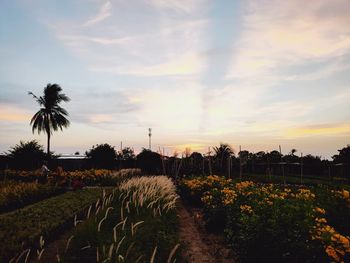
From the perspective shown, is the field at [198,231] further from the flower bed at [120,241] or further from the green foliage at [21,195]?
the green foliage at [21,195]

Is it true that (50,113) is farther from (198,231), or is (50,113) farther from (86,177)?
(198,231)

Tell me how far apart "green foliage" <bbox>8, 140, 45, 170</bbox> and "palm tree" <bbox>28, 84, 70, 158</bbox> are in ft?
22.0

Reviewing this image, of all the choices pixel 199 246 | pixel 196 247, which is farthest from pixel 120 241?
pixel 199 246

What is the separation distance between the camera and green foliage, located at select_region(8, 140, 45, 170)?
34.2 m

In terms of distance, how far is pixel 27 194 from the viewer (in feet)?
49.5

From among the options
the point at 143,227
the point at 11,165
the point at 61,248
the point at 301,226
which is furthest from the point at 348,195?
the point at 11,165

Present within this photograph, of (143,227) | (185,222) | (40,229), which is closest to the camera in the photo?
(143,227)

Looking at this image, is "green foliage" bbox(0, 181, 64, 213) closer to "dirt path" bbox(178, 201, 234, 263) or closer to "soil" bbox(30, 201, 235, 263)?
"soil" bbox(30, 201, 235, 263)

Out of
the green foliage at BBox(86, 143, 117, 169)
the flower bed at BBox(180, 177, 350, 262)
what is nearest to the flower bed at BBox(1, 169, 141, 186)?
the green foliage at BBox(86, 143, 117, 169)

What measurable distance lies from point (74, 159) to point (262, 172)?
764 inches

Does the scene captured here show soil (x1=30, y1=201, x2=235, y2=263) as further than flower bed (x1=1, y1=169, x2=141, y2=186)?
No

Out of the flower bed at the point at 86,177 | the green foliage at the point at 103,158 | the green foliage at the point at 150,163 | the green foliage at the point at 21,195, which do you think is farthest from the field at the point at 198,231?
the green foliage at the point at 103,158

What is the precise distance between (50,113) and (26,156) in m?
9.89

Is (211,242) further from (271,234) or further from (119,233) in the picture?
(271,234)
